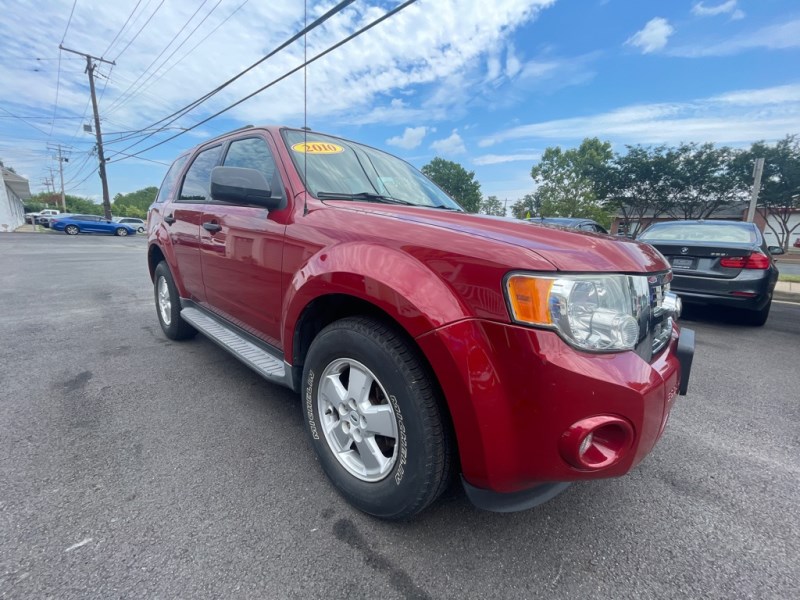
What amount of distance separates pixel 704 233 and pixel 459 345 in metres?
5.82

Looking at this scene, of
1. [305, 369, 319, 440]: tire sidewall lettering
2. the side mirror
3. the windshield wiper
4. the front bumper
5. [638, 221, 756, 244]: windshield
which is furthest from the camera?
[638, 221, 756, 244]: windshield

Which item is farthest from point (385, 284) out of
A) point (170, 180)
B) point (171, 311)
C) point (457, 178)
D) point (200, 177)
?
point (457, 178)

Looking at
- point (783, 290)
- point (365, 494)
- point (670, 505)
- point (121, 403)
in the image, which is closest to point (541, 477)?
point (365, 494)

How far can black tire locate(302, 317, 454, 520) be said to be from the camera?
1.40 m

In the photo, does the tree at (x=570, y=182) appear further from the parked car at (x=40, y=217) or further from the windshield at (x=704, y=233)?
the parked car at (x=40, y=217)

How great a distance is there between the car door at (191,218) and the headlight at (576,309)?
2627 millimetres

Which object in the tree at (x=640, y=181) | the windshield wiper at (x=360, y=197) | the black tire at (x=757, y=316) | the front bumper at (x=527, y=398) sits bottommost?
the black tire at (x=757, y=316)

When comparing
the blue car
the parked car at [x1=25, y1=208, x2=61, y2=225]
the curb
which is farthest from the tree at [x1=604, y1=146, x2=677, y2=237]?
the parked car at [x1=25, y1=208, x2=61, y2=225]

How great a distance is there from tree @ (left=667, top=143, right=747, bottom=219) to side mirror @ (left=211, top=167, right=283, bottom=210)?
3183 cm

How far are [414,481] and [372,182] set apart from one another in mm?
1780

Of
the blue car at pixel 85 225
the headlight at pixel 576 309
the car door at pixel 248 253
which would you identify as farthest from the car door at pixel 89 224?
the headlight at pixel 576 309

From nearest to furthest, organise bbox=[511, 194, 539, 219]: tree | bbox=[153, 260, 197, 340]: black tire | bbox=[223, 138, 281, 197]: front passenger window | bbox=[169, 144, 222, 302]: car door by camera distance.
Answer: bbox=[223, 138, 281, 197]: front passenger window → bbox=[169, 144, 222, 302]: car door → bbox=[153, 260, 197, 340]: black tire → bbox=[511, 194, 539, 219]: tree

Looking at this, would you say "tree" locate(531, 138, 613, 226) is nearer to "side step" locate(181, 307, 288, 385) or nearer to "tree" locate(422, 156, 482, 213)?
"tree" locate(422, 156, 482, 213)

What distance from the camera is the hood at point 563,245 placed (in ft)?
4.25
